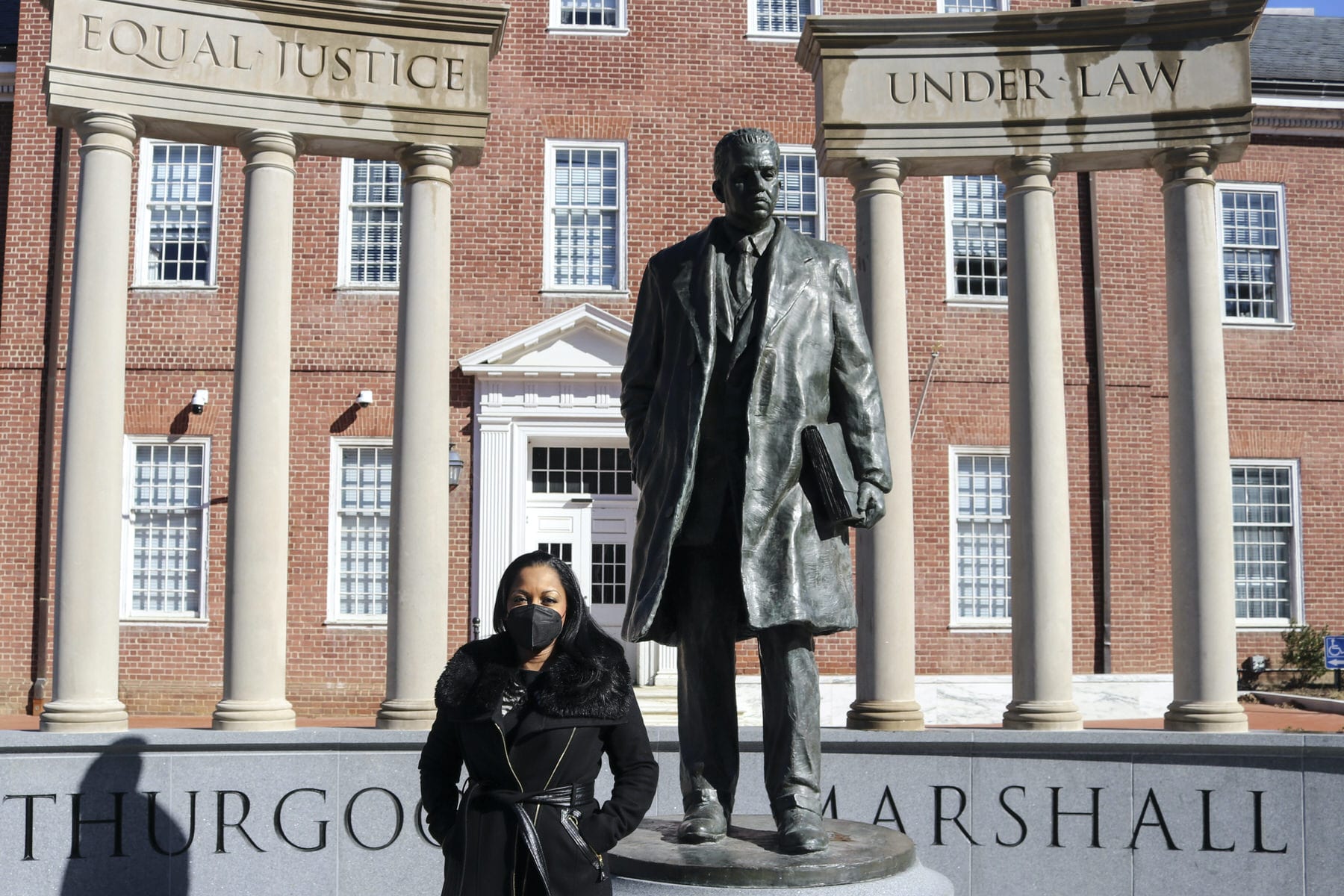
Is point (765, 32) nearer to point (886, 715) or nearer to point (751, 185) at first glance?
point (886, 715)

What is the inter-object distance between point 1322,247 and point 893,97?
1262 cm

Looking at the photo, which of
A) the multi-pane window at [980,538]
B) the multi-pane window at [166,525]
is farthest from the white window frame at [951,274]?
the multi-pane window at [166,525]

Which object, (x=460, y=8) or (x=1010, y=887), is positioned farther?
(x=460, y=8)

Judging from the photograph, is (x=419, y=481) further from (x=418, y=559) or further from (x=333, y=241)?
(x=333, y=241)

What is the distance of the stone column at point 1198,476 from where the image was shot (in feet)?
40.0

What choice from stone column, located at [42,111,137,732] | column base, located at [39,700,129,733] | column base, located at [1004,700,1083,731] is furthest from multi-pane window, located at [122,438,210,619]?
column base, located at [1004,700,1083,731]

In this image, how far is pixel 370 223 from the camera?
20.7 metres

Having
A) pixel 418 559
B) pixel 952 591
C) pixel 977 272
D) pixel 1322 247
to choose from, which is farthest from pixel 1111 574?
pixel 418 559

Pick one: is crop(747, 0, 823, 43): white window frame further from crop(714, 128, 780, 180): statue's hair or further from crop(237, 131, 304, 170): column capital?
crop(714, 128, 780, 180): statue's hair

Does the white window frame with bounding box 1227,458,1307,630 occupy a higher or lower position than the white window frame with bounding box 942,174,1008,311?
lower

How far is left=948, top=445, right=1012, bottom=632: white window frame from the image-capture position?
20562 mm

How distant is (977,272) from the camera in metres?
21.3

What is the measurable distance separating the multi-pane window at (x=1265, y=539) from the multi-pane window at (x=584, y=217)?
10.2 meters

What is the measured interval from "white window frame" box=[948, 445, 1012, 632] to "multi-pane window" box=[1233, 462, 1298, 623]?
4.04m
